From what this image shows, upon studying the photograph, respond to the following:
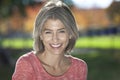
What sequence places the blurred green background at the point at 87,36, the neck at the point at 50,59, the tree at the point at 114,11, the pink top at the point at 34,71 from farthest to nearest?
Answer: the tree at the point at 114,11, the blurred green background at the point at 87,36, the neck at the point at 50,59, the pink top at the point at 34,71

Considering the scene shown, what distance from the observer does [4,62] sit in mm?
19000

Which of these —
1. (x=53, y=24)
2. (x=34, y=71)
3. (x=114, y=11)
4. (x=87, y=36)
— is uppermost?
(x=53, y=24)

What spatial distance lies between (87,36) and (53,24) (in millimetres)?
44649

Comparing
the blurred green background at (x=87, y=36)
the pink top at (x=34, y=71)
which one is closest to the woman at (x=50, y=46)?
the pink top at (x=34, y=71)

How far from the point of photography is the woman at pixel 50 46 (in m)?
3.76

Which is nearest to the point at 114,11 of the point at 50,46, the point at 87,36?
the point at 50,46

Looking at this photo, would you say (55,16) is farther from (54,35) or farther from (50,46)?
(50,46)

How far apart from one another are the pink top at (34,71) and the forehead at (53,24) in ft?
0.94

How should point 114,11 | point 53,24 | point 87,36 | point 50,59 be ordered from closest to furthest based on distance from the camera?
point 53,24, point 50,59, point 114,11, point 87,36

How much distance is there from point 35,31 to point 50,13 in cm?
21

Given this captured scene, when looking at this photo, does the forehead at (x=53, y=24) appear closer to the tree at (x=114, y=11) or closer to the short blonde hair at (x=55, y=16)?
the short blonde hair at (x=55, y=16)

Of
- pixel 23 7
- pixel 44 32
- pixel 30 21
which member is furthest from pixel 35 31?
pixel 30 21

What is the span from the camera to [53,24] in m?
3.76

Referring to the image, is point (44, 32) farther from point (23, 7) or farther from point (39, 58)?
point (23, 7)
